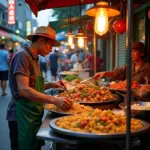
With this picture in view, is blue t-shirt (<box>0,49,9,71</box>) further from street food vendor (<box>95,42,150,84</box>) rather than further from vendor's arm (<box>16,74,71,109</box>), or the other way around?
vendor's arm (<box>16,74,71,109</box>)

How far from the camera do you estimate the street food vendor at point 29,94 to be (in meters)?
3.49

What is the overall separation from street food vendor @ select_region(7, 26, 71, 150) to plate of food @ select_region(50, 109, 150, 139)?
0.53 meters

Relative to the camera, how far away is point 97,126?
9.23ft

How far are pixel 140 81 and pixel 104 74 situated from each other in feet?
2.40

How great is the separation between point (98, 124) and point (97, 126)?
0.03 metres

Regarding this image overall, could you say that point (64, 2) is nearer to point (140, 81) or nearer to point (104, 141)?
point (140, 81)

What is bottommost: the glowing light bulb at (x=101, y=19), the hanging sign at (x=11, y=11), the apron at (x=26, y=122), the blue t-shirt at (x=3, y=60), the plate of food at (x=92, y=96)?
the apron at (x=26, y=122)

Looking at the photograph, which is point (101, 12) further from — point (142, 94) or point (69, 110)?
point (69, 110)

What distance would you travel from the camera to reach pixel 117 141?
8.73 feet

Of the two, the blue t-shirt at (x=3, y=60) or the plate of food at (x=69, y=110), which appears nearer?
the plate of food at (x=69, y=110)

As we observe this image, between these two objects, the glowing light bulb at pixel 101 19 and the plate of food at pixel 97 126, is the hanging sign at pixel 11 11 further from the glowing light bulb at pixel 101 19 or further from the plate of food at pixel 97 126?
the plate of food at pixel 97 126

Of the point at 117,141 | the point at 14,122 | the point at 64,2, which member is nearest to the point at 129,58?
the point at 117,141

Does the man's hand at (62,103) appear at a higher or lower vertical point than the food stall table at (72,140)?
higher

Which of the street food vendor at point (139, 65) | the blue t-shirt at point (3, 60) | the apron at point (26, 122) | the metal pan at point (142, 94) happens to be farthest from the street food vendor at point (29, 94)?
the blue t-shirt at point (3, 60)
